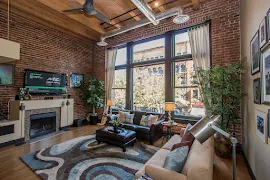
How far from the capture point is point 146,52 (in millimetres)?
5223

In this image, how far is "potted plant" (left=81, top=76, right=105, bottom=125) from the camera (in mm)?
5941

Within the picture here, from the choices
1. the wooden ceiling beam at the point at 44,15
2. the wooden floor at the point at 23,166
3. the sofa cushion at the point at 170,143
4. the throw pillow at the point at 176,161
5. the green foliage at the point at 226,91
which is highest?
the wooden ceiling beam at the point at 44,15

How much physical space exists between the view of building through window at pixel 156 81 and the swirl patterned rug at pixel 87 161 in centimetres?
180

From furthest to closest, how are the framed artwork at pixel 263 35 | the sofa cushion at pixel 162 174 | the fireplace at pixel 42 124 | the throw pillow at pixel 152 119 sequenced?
the fireplace at pixel 42 124 → the throw pillow at pixel 152 119 → the framed artwork at pixel 263 35 → the sofa cushion at pixel 162 174

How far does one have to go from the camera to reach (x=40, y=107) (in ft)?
14.8

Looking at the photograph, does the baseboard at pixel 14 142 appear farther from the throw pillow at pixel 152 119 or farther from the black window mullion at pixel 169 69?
the black window mullion at pixel 169 69

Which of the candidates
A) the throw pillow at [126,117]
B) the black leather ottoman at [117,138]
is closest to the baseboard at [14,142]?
the black leather ottoman at [117,138]

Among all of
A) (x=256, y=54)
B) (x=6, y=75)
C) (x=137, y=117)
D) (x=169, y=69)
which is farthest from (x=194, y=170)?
(x=6, y=75)

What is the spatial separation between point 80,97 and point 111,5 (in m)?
4.14

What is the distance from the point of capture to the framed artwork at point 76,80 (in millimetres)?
5886

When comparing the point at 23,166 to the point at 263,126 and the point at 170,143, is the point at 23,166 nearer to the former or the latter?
the point at 170,143

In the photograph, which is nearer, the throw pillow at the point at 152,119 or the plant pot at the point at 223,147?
the plant pot at the point at 223,147

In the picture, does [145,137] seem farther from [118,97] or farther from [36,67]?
[36,67]

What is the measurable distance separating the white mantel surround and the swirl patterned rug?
57.9 inches
